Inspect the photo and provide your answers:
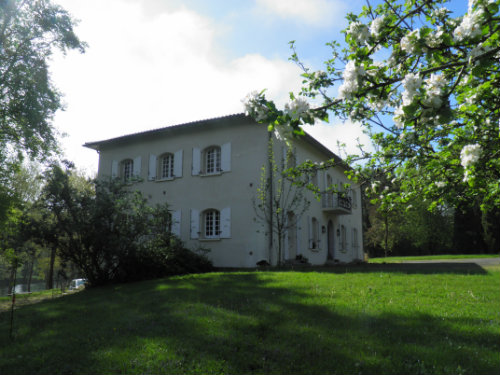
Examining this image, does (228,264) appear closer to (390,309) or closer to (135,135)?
(135,135)

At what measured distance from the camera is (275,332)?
5324 mm

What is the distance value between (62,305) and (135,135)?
36.3ft

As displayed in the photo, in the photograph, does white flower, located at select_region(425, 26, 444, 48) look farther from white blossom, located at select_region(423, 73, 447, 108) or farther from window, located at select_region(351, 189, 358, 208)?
window, located at select_region(351, 189, 358, 208)

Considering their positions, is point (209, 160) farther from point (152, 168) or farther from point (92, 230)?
point (92, 230)

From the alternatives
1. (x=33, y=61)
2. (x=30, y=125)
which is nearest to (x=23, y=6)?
(x=33, y=61)

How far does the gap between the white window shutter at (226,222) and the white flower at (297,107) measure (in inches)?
494

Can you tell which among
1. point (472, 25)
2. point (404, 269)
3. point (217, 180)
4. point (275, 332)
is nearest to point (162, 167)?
point (217, 180)

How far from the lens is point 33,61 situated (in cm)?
1681

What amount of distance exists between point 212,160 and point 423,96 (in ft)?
48.5

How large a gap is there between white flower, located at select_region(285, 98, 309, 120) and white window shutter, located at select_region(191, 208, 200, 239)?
13.4 meters

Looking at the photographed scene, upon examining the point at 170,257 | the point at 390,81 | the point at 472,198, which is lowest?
the point at 170,257

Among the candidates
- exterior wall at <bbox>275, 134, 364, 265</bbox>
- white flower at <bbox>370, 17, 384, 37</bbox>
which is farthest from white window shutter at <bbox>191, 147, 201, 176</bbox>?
white flower at <bbox>370, 17, 384, 37</bbox>

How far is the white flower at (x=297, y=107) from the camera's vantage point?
11.6ft

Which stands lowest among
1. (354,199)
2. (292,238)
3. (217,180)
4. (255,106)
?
(292,238)
